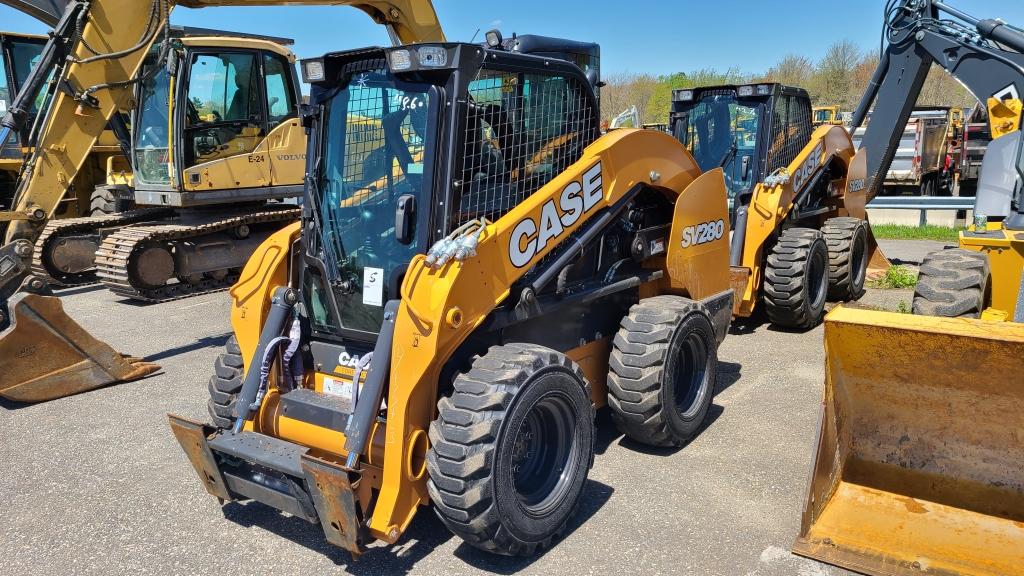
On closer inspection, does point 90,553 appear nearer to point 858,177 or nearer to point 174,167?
point 174,167

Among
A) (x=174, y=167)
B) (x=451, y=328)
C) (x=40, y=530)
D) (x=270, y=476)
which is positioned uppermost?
(x=174, y=167)

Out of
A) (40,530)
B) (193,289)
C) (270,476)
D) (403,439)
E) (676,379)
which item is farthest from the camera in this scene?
(193,289)

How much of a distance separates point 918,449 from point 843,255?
14.9 ft

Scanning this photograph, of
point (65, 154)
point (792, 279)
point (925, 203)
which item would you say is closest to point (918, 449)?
point (792, 279)

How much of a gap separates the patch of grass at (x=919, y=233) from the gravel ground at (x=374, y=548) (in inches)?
349

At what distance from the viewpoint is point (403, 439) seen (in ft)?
11.0

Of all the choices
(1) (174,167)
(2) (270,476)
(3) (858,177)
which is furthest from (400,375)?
(3) (858,177)

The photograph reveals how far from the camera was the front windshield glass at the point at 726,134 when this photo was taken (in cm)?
755

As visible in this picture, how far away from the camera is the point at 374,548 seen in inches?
146

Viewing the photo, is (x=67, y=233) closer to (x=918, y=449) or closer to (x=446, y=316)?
(x=446, y=316)

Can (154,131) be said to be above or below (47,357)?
above

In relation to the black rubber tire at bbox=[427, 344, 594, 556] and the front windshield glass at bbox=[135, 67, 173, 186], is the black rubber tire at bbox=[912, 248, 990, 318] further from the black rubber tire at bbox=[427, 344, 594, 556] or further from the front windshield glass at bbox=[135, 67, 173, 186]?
the front windshield glass at bbox=[135, 67, 173, 186]

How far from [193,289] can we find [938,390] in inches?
329

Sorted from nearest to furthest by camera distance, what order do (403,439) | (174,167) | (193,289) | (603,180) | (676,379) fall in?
1. (403,439)
2. (603,180)
3. (676,379)
4. (174,167)
5. (193,289)
